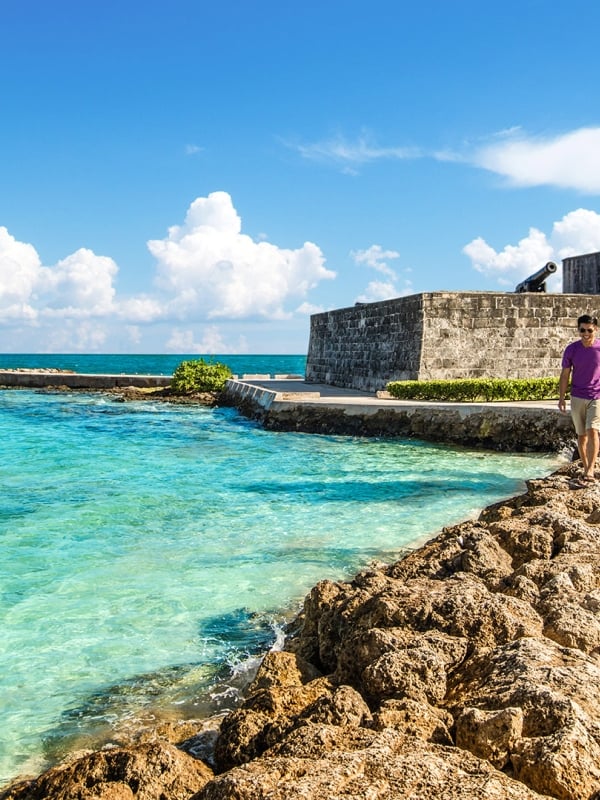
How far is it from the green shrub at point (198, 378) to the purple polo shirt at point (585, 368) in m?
22.6

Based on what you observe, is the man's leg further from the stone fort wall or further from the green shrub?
the green shrub

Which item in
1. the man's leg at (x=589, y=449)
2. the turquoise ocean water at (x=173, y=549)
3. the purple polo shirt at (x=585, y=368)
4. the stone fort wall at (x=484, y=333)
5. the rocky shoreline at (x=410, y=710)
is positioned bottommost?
the turquoise ocean water at (x=173, y=549)

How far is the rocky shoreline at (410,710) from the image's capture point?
2.46 m

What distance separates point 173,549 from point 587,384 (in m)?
5.02

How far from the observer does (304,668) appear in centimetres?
412

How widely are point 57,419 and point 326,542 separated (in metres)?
16.5

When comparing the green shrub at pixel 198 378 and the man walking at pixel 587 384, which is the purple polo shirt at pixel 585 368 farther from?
the green shrub at pixel 198 378

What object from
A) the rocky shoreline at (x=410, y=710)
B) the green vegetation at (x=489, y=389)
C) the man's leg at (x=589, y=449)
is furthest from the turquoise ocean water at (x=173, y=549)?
the green vegetation at (x=489, y=389)

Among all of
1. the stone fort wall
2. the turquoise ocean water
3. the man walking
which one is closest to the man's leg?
the man walking

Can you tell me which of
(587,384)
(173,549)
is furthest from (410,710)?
(587,384)

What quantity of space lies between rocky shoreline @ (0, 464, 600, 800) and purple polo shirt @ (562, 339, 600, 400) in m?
3.50

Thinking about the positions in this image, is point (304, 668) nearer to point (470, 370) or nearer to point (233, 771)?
point (233, 771)

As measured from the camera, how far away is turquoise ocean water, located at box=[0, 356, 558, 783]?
4.73 meters

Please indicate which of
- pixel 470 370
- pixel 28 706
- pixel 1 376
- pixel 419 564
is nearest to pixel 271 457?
pixel 470 370
